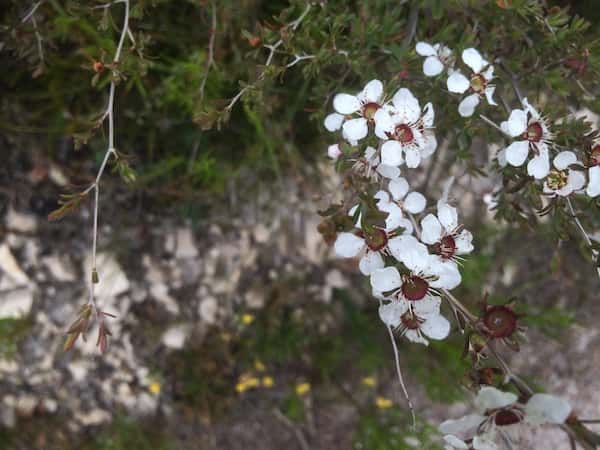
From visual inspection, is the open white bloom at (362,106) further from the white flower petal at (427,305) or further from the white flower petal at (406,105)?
the white flower petal at (427,305)

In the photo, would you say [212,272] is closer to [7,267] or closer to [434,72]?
[7,267]

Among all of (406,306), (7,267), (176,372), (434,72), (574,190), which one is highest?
(434,72)

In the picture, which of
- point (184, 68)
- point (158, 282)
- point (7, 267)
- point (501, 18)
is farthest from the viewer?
point (158, 282)

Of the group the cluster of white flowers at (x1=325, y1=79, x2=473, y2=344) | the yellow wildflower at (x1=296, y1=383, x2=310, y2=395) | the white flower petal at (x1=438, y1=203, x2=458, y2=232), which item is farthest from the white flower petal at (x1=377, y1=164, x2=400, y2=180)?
the yellow wildflower at (x1=296, y1=383, x2=310, y2=395)

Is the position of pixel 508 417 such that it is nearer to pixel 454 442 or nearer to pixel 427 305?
pixel 454 442

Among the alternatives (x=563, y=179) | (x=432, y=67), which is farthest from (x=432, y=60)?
(x=563, y=179)

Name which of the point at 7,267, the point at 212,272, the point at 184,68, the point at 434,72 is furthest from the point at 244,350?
the point at 434,72

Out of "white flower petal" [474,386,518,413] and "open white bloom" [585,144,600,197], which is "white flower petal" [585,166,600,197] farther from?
"white flower petal" [474,386,518,413]
